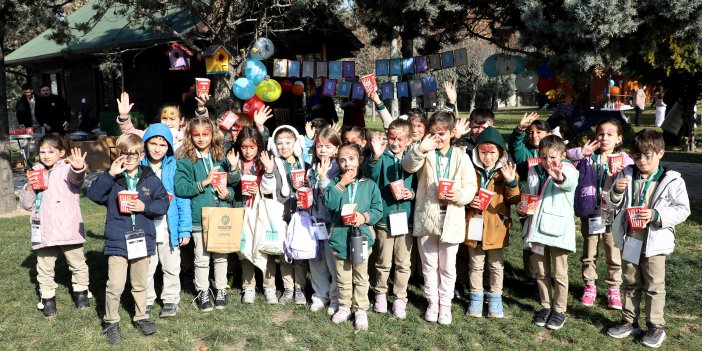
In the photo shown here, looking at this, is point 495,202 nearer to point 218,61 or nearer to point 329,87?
point 329,87

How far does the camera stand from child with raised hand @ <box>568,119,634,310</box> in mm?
4559

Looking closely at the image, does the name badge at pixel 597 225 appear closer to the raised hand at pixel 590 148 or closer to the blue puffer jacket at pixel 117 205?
the raised hand at pixel 590 148

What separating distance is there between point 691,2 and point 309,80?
9.69 meters

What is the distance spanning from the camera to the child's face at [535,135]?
500cm

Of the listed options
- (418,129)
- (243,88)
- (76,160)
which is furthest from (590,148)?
(243,88)

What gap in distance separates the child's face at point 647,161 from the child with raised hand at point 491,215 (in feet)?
2.86

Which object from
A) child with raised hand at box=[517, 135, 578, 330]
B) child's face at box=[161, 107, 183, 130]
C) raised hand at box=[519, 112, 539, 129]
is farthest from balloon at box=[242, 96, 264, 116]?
child with raised hand at box=[517, 135, 578, 330]

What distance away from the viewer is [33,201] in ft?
14.4

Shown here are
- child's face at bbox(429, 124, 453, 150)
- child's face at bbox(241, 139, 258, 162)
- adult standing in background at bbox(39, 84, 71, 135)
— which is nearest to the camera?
child's face at bbox(429, 124, 453, 150)

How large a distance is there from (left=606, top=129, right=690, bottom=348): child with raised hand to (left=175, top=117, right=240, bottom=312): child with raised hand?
3.06 metres

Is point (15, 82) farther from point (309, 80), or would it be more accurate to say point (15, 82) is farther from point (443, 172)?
point (443, 172)

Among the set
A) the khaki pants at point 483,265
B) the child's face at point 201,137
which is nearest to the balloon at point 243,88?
the child's face at point 201,137

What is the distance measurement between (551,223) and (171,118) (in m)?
3.59

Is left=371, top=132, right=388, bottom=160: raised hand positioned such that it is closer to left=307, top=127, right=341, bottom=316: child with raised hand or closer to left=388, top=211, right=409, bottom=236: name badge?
left=307, top=127, right=341, bottom=316: child with raised hand
